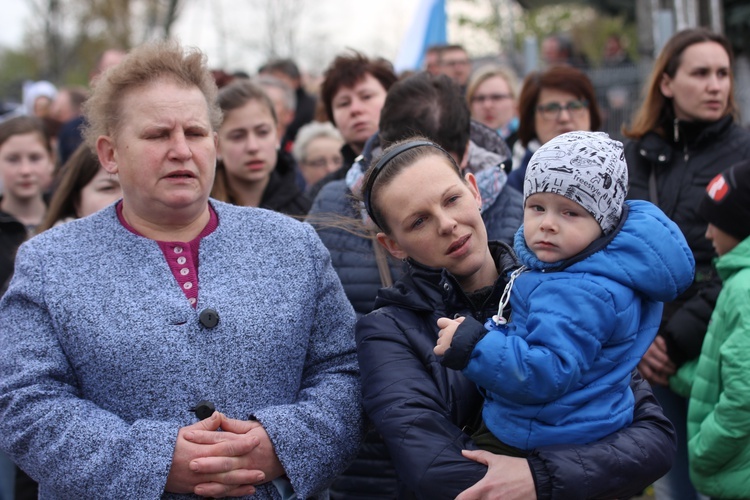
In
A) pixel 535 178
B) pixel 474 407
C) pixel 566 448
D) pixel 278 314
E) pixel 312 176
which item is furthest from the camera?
pixel 312 176

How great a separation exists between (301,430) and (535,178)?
1047 millimetres

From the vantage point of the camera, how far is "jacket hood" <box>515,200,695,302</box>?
2.23m

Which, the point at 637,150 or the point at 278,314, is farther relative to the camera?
the point at 637,150

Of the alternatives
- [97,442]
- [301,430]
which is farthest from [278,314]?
[97,442]

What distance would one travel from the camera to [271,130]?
15.5 feet

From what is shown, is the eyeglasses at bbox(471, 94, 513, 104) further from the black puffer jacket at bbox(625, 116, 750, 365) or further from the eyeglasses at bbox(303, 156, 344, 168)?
the black puffer jacket at bbox(625, 116, 750, 365)

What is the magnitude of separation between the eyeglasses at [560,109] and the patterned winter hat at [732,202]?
1551 mm

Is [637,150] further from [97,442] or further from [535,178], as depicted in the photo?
[97,442]

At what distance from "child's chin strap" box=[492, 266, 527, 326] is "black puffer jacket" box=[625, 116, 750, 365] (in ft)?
5.92

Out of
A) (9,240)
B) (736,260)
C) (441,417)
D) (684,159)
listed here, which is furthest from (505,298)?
(9,240)

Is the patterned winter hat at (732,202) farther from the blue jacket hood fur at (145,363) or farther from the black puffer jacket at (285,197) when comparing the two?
the black puffer jacket at (285,197)

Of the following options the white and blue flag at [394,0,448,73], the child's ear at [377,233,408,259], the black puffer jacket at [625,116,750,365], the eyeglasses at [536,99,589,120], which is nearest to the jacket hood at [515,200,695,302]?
the child's ear at [377,233,408,259]

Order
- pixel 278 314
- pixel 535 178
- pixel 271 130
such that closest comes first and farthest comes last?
1. pixel 535 178
2. pixel 278 314
3. pixel 271 130

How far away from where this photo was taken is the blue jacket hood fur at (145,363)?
250 cm
